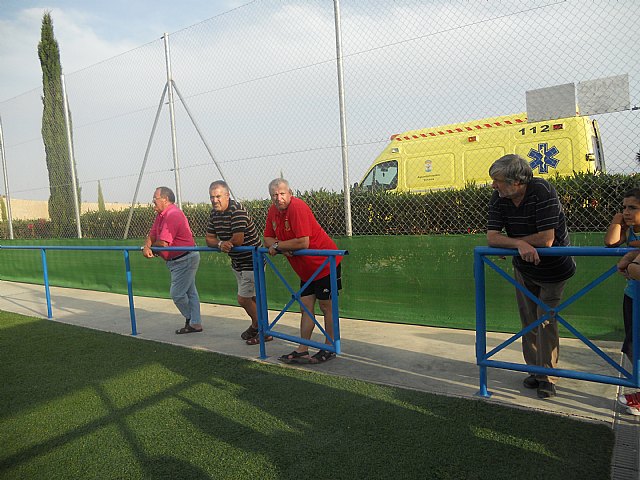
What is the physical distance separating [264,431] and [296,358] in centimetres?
132

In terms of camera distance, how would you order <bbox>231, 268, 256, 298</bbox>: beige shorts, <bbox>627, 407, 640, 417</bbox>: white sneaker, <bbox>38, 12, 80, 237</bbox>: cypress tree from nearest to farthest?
<bbox>627, 407, 640, 417</bbox>: white sneaker < <bbox>231, 268, 256, 298</bbox>: beige shorts < <bbox>38, 12, 80, 237</bbox>: cypress tree

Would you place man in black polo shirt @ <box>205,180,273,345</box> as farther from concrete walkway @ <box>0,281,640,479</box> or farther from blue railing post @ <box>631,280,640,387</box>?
blue railing post @ <box>631,280,640,387</box>

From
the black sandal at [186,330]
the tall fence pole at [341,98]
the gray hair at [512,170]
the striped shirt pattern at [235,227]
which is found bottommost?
the black sandal at [186,330]

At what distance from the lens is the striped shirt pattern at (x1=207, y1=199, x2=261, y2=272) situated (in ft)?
15.7

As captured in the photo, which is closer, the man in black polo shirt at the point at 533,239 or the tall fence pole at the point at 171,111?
the man in black polo shirt at the point at 533,239

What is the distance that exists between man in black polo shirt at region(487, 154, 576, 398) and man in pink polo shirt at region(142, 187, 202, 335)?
3.41 meters

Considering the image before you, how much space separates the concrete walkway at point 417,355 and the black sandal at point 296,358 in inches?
4.1

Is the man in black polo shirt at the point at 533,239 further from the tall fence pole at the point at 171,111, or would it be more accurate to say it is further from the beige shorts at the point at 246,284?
the tall fence pole at the point at 171,111

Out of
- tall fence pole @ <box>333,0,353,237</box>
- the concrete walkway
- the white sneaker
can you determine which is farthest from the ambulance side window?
the white sneaker

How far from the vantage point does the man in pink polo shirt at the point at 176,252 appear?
5.43 metres

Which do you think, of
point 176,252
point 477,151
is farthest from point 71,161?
point 477,151

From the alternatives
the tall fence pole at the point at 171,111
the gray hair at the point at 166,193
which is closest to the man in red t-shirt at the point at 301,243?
the gray hair at the point at 166,193

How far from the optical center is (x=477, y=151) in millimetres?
7062

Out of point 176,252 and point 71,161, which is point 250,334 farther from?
point 71,161
